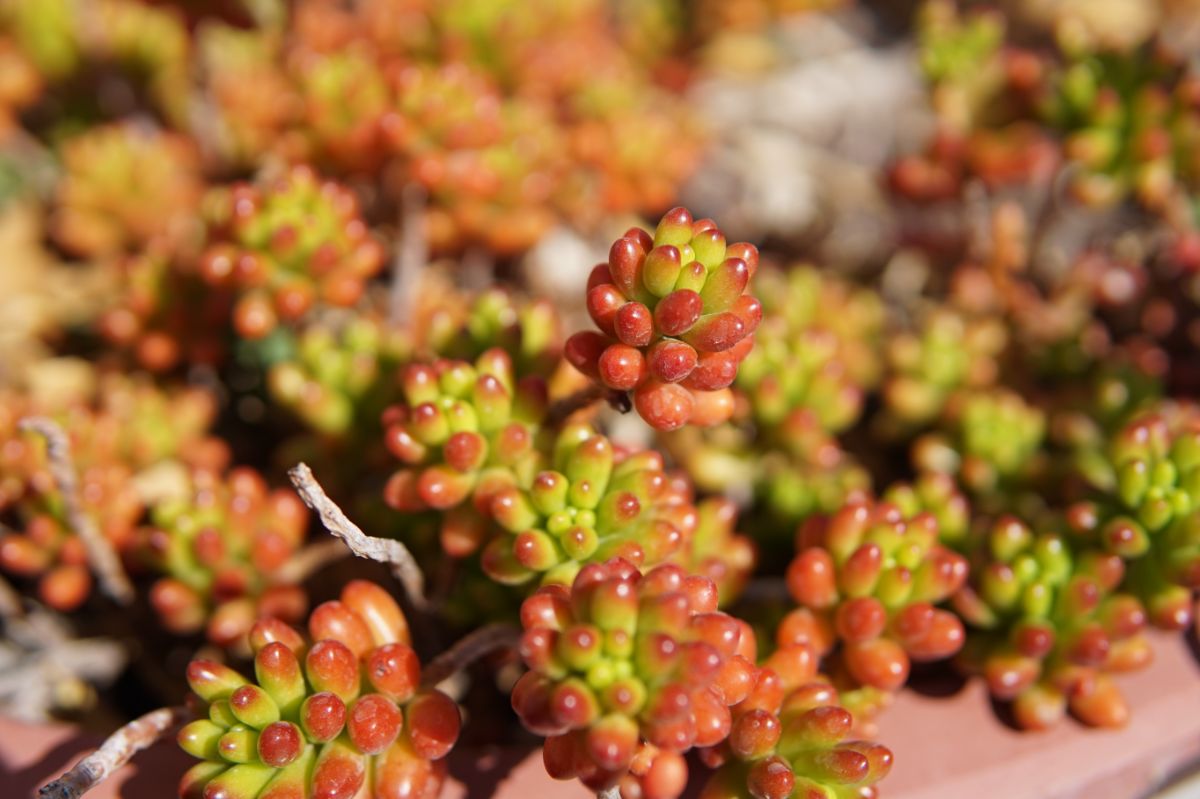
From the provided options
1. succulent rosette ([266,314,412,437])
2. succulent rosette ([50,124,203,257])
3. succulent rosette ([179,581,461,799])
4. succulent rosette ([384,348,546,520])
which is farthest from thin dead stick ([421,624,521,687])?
succulent rosette ([50,124,203,257])

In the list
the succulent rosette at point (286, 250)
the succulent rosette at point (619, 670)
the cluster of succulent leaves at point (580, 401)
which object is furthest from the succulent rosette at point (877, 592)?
the succulent rosette at point (286, 250)

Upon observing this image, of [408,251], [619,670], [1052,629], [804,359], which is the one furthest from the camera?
[408,251]

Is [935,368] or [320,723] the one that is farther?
[935,368]

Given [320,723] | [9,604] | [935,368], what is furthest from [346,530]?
[935,368]

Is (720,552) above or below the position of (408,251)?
below

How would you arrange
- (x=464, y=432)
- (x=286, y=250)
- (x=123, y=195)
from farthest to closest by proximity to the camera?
1. (x=123, y=195)
2. (x=286, y=250)
3. (x=464, y=432)

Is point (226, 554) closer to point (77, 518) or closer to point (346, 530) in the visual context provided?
point (77, 518)

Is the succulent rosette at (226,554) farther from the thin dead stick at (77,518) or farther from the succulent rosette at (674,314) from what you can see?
the succulent rosette at (674,314)

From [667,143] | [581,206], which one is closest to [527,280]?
[581,206]

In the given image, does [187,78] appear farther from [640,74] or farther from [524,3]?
[640,74]
